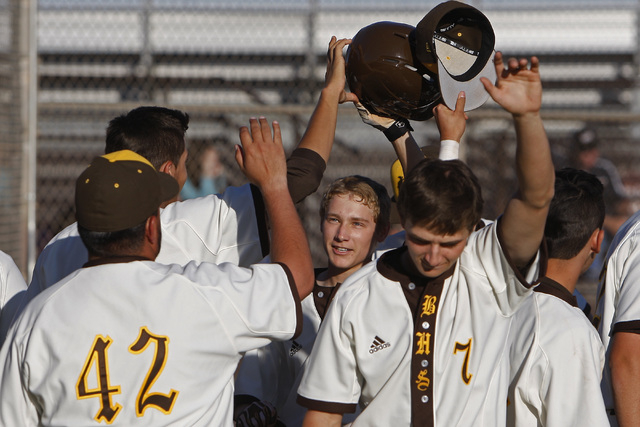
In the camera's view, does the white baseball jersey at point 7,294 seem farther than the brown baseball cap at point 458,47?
Yes

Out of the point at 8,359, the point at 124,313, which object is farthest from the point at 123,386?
the point at 8,359

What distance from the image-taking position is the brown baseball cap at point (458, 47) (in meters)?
2.65

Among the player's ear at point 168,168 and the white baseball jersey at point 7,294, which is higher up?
the player's ear at point 168,168

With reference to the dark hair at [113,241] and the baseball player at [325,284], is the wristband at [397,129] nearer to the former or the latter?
the baseball player at [325,284]

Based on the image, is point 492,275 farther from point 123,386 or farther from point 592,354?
point 123,386

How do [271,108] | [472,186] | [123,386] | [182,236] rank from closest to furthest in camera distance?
[123,386]
[472,186]
[182,236]
[271,108]

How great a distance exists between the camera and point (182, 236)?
2984 mm

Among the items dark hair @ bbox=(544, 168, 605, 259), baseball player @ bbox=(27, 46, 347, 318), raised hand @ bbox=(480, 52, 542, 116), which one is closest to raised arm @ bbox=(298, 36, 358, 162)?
baseball player @ bbox=(27, 46, 347, 318)

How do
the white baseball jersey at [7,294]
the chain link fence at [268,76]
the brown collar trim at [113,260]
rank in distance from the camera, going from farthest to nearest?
the chain link fence at [268,76] → the white baseball jersey at [7,294] → the brown collar trim at [113,260]

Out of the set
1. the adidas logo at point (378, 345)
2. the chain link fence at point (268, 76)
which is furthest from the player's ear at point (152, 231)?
the chain link fence at point (268, 76)

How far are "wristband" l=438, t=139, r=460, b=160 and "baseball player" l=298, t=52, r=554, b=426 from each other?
0.49ft

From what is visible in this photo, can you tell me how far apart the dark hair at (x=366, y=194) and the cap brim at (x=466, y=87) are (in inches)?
31.1

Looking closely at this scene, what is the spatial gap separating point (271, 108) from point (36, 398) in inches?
164

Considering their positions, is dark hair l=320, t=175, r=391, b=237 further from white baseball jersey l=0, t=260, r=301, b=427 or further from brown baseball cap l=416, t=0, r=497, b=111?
white baseball jersey l=0, t=260, r=301, b=427
